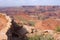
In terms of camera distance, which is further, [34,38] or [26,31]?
[26,31]

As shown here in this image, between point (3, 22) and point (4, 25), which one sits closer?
point (4, 25)

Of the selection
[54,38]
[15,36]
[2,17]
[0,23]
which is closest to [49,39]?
[54,38]

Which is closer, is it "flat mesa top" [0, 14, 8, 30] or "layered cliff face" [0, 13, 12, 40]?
"layered cliff face" [0, 13, 12, 40]

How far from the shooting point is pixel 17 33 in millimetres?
13930

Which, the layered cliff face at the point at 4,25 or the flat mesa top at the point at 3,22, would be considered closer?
the layered cliff face at the point at 4,25

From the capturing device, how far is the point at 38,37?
1165cm

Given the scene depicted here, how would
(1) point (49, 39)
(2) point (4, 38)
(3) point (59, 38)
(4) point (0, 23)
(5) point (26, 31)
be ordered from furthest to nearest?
(5) point (26, 31), (4) point (0, 23), (3) point (59, 38), (1) point (49, 39), (2) point (4, 38)

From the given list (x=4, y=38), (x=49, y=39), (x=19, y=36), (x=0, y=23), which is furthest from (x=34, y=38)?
(x=4, y=38)

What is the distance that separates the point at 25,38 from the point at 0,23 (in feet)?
6.69

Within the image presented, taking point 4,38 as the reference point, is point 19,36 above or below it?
below

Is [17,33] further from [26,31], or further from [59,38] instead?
[59,38]

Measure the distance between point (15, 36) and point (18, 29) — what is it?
69.3 inches

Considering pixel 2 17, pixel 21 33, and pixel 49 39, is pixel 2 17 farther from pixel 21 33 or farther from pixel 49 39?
pixel 49 39

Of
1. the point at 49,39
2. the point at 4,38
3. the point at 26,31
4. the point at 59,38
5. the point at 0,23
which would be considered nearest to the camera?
the point at 4,38
